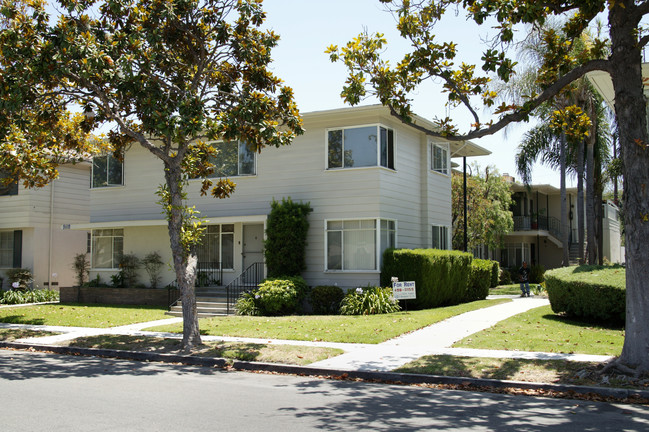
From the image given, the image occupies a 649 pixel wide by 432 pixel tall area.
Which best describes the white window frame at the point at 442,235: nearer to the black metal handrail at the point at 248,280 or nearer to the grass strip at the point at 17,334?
the black metal handrail at the point at 248,280

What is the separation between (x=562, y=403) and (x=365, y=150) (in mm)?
12463

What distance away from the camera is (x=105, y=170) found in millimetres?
24812

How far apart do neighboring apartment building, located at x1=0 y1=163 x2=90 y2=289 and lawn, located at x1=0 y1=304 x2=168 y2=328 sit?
19.8 feet

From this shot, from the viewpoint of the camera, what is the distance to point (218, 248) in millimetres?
22031

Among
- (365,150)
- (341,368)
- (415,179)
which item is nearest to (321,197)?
(365,150)

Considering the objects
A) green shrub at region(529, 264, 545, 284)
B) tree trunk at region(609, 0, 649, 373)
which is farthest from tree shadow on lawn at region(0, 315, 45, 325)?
green shrub at region(529, 264, 545, 284)

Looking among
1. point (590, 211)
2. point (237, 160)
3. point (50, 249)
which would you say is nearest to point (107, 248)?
point (50, 249)

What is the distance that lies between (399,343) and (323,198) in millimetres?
8181

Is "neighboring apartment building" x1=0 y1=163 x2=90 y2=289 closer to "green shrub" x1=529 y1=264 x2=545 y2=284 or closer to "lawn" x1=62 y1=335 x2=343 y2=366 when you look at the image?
"lawn" x1=62 y1=335 x2=343 y2=366

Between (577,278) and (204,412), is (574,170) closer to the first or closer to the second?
(577,278)

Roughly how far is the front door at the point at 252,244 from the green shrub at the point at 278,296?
2896 mm

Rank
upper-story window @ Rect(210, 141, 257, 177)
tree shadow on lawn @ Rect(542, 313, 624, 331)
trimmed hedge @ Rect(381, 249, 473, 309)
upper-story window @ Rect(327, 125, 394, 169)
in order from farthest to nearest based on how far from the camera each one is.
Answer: upper-story window @ Rect(210, 141, 257, 177), upper-story window @ Rect(327, 125, 394, 169), trimmed hedge @ Rect(381, 249, 473, 309), tree shadow on lawn @ Rect(542, 313, 624, 331)

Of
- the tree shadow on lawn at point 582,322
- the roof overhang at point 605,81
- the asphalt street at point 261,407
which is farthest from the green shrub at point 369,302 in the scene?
the roof overhang at point 605,81

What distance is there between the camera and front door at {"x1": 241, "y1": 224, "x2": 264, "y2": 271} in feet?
70.3
